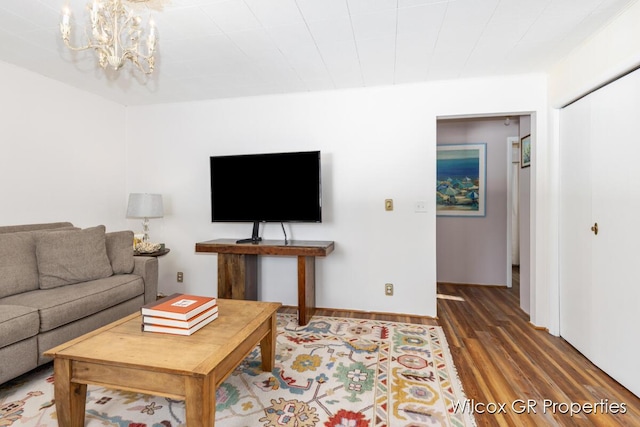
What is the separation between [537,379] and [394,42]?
2457 millimetres

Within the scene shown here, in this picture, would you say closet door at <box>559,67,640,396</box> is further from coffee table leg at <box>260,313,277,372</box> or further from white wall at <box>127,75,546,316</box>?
coffee table leg at <box>260,313,277,372</box>

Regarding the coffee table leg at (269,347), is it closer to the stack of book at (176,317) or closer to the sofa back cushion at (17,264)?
the stack of book at (176,317)

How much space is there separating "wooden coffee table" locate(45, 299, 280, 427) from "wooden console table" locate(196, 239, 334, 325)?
1.24 meters

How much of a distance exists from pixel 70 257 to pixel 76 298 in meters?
0.47

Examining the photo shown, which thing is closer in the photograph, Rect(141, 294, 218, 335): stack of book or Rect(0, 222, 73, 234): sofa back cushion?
Rect(141, 294, 218, 335): stack of book

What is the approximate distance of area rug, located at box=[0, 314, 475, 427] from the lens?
161cm

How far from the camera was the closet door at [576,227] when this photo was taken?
2283 millimetres

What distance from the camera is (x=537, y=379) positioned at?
200cm

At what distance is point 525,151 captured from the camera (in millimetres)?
3279

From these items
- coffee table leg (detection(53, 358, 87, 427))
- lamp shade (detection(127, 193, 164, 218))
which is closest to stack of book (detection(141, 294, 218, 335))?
coffee table leg (detection(53, 358, 87, 427))

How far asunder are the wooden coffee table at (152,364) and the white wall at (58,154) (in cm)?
204

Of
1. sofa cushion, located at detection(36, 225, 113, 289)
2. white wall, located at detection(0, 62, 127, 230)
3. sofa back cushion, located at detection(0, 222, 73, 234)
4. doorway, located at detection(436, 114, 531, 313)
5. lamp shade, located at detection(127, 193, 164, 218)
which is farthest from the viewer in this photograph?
doorway, located at detection(436, 114, 531, 313)

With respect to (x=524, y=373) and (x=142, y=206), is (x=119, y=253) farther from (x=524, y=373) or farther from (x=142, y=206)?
(x=524, y=373)

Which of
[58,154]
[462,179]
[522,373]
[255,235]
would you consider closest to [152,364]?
[255,235]
